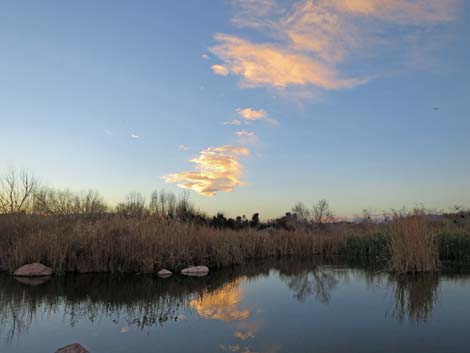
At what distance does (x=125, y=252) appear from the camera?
10938mm

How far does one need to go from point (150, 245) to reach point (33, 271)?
330 cm

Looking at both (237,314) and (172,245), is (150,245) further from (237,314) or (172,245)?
(237,314)

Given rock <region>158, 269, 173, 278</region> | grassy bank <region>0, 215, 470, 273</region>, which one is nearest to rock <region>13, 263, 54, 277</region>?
grassy bank <region>0, 215, 470, 273</region>

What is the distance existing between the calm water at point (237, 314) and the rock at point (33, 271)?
2.49ft

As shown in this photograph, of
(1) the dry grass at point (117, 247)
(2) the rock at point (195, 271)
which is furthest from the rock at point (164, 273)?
(2) the rock at point (195, 271)

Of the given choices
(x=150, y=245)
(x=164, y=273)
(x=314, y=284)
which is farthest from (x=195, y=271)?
(x=314, y=284)

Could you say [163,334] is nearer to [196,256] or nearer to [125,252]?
[125,252]

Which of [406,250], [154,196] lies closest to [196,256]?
[406,250]

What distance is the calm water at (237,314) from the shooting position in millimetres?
4598

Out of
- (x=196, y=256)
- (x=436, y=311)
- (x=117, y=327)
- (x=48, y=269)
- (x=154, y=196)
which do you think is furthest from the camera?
(x=154, y=196)

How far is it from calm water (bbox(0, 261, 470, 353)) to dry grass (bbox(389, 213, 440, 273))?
2.23 feet

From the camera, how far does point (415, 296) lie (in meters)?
7.25

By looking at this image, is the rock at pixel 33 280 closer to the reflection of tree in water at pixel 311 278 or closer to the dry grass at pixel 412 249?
the reflection of tree in water at pixel 311 278

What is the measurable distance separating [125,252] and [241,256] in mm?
4662
